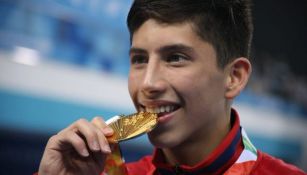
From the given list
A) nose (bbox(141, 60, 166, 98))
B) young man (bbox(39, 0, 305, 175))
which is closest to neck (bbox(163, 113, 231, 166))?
young man (bbox(39, 0, 305, 175))

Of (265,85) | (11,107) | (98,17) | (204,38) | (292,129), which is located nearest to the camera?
(204,38)

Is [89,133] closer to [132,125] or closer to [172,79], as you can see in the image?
[132,125]

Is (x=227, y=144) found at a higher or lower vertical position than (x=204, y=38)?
lower

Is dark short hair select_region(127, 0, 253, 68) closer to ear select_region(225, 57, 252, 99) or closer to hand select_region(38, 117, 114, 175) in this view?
ear select_region(225, 57, 252, 99)

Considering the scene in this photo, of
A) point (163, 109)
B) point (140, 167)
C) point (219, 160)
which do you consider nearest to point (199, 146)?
point (219, 160)

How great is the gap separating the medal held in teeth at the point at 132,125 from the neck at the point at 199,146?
184 millimetres

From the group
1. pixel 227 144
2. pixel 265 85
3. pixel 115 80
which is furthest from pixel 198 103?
pixel 265 85

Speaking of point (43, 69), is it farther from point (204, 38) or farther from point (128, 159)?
point (204, 38)

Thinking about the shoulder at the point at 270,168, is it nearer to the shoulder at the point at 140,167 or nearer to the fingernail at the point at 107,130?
the shoulder at the point at 140,167

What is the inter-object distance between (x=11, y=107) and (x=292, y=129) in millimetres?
2518

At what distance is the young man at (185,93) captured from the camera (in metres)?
1.22

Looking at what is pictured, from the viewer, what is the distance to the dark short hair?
1.27 m

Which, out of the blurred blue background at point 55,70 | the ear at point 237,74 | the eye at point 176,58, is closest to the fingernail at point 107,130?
the eye at point 176,58

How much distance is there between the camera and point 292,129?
12.1ft
